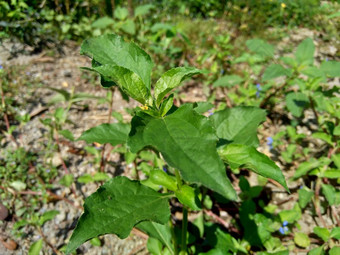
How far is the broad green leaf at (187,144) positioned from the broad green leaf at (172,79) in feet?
0.44

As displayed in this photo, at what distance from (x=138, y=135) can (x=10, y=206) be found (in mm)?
1847

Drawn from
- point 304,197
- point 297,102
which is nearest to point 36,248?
point 304,197

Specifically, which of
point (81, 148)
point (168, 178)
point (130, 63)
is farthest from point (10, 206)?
point (130, 63)

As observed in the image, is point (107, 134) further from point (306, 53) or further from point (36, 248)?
point (306, 53)

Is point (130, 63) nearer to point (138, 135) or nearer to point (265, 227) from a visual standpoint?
point (138, 135)

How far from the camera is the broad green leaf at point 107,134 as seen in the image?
1717 mm

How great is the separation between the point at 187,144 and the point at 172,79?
1.33ft

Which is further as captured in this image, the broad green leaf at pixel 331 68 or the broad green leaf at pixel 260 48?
the broad green leaf at pixel 260 48

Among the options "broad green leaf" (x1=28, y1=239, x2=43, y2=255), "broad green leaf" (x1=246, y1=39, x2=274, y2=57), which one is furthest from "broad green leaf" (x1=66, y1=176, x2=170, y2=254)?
"broad green leaf" (x1=246, y1=39, x2=274, y2=57)

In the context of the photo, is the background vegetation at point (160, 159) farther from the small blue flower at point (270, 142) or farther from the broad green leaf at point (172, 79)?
the broad green leaf at point (172, 79)

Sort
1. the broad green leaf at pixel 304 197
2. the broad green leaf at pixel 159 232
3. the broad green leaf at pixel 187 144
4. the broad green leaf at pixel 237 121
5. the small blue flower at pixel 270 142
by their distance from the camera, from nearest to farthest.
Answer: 1. the broad green leaf at pixel 187 144
2. the broad green leaf at pixel 237 121
3. the broad green leaf at pixel 159 232
4. the broad green leaf at pixel 304 197
5. the small blue flower at pixel 270 142

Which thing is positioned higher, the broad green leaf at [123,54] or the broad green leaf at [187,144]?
the broad green leaf at [123,54]

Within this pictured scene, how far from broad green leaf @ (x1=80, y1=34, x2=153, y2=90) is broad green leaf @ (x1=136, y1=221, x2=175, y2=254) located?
3.52ft

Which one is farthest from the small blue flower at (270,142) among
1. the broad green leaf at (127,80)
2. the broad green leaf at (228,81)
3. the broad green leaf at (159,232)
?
the broad green leaf at (127,80)
